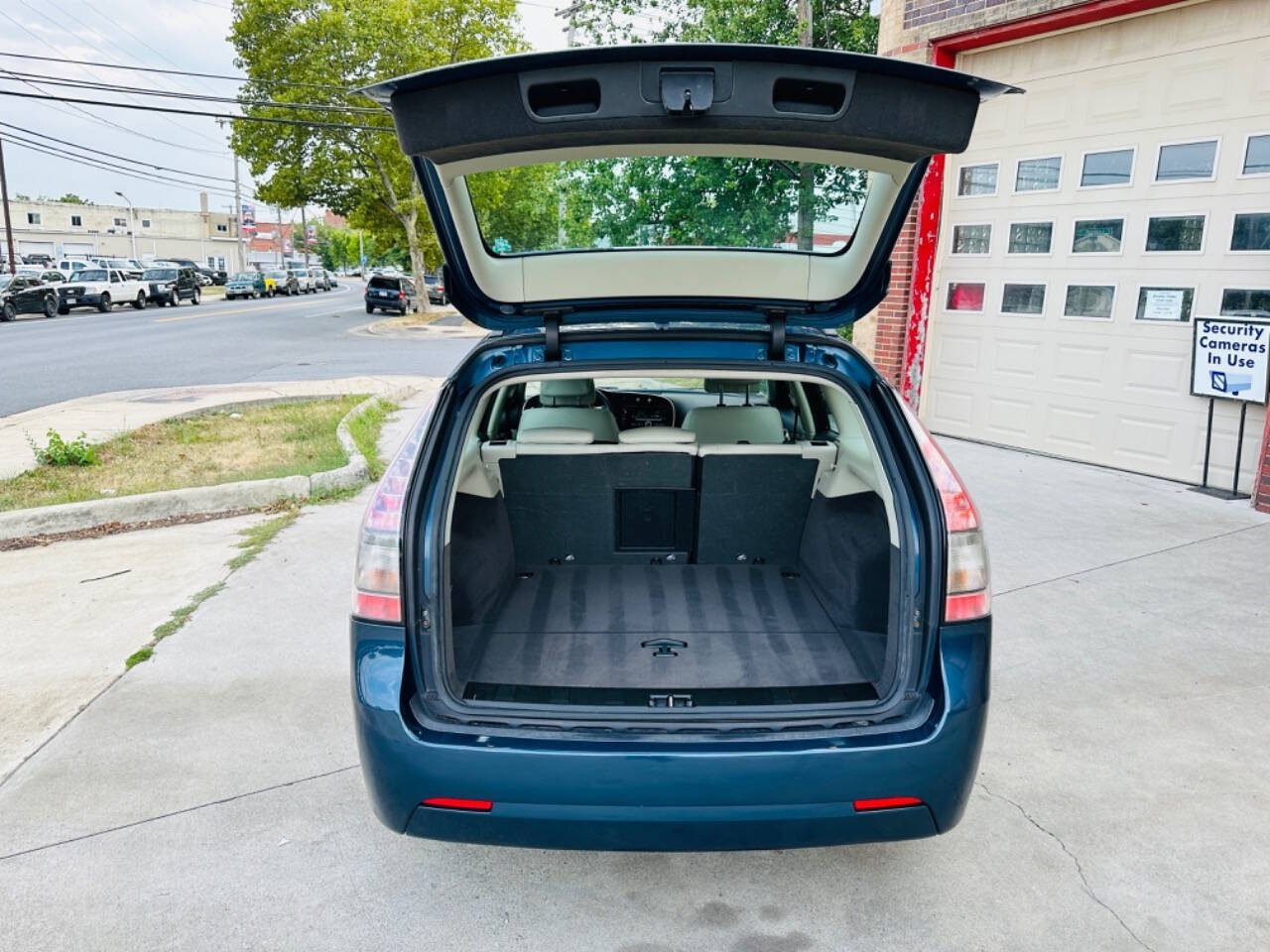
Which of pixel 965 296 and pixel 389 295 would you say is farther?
pixel 389 295

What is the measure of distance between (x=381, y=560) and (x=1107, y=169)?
23.0 ft

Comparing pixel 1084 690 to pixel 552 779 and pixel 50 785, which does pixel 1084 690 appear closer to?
pixel 552 779

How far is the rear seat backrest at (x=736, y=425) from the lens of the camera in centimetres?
401

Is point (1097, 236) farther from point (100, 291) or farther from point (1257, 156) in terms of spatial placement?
point (100, 291)

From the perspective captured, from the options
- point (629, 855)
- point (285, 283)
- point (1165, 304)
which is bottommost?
point (629, 855)

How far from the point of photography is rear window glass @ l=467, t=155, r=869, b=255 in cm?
306

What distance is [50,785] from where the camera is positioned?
298cm

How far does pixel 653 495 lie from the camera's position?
12.8ft

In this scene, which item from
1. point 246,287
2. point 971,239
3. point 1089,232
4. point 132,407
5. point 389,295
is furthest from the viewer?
point 246,287

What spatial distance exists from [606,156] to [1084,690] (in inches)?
111

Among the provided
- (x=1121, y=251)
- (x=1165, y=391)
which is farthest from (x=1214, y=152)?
(x=1165, y=391)

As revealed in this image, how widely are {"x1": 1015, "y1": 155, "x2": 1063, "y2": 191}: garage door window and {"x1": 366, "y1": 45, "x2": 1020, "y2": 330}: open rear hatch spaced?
444cm

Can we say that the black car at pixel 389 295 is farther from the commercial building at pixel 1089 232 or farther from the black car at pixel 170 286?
the commercial building at pixel 1089 232

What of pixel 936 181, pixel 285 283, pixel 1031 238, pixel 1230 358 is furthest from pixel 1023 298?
pixel 285 283
